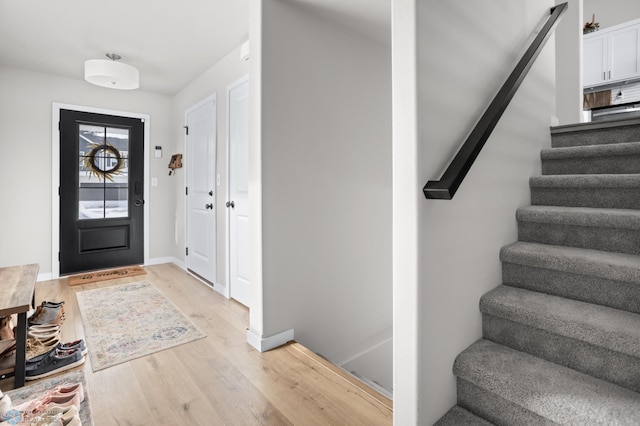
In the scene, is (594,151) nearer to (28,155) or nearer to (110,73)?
(110,73)

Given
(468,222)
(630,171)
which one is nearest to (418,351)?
(468,222)

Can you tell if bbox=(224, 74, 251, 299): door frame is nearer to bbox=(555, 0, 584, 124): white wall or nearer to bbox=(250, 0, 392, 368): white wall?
bbox=(250, 0, 392, 368): white wall

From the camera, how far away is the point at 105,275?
4277 mm

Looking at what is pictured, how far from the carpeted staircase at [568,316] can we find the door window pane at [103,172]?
4803 millimetres

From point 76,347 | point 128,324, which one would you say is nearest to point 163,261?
point 128,324

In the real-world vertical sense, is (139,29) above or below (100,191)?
above

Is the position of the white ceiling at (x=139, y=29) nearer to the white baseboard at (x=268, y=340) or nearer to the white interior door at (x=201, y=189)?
the white interior door at (x=201, y=189)

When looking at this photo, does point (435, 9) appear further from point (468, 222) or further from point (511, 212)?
point (511, 212)

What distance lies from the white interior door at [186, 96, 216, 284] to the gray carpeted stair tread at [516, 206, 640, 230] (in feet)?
10.2

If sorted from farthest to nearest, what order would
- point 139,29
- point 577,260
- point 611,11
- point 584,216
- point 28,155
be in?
point 611,11, point 28,155, point 139,29, point 584,216, point 577,260

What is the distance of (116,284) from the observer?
3908 millimetres

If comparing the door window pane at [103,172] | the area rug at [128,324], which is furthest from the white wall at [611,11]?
the door window pane at [103,172]

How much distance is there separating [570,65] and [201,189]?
4.07m

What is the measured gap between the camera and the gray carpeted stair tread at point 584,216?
1.45m
